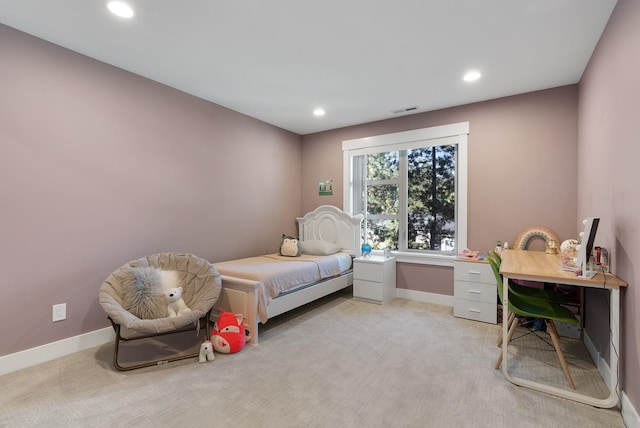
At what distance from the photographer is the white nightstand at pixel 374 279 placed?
3.88 metres

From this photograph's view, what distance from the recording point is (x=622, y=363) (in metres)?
1.83

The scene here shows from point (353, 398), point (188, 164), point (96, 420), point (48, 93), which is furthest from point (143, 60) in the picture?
point (353, 398)

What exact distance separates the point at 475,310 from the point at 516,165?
1.70m

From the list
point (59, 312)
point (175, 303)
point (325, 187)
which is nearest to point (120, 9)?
point (175, 303)

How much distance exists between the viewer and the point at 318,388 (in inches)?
80.8

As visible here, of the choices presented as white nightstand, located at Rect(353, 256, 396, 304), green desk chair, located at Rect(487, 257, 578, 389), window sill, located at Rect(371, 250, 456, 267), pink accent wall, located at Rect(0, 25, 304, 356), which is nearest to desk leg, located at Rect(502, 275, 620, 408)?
green desk chair, located at Rect(487, 257, 578, 389)

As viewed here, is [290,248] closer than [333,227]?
Yes

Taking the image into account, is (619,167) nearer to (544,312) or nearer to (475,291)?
(544,312)

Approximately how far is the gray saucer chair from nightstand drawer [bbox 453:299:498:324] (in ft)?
8.50

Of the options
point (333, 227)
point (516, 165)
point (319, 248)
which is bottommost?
point (319, 248)

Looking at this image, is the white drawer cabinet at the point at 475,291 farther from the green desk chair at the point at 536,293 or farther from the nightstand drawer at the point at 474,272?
the green desk chair at the point at 536,293

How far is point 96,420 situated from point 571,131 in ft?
15.1

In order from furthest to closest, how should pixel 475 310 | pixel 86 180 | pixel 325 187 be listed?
pixel 325 187, pixel 475 310, pixel 86 180

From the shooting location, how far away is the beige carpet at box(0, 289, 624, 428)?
68.6 inches
